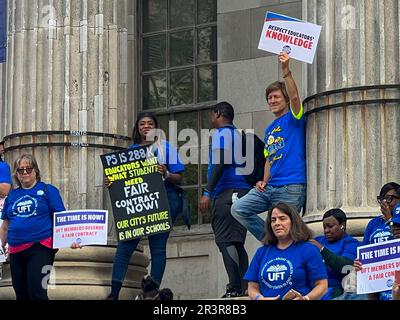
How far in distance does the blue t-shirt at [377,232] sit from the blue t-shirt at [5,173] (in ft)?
14.8

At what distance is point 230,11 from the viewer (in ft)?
64.0

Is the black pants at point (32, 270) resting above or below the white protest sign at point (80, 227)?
below

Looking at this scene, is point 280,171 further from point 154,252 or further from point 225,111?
point 154,252

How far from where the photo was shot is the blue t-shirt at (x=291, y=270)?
13391mm

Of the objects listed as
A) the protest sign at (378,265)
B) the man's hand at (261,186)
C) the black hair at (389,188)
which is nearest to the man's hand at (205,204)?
the man's hand at (261,186)

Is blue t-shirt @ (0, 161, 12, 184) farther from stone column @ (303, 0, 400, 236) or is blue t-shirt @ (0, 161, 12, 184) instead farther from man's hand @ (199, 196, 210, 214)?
stone column @ (303, 0, 400, 236)

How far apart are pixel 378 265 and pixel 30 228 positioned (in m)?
4.17

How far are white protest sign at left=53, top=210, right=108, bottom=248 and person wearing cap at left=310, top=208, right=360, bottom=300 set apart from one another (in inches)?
95.2

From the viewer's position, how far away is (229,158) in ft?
53.0

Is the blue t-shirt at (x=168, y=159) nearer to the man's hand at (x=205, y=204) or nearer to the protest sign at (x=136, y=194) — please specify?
the protest sign at (x=136, y=194)

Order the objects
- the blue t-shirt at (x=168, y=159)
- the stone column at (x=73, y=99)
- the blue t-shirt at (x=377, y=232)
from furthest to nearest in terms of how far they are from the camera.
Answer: the stone column at (x=73, y=99)
the blue t-shirt at (x=168, y=159)
the blue t-shirt at (x=377, y=232)

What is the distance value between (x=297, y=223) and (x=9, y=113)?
18.3ft

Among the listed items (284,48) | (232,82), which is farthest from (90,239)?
(232,82)

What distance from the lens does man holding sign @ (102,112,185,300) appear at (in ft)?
54.0
